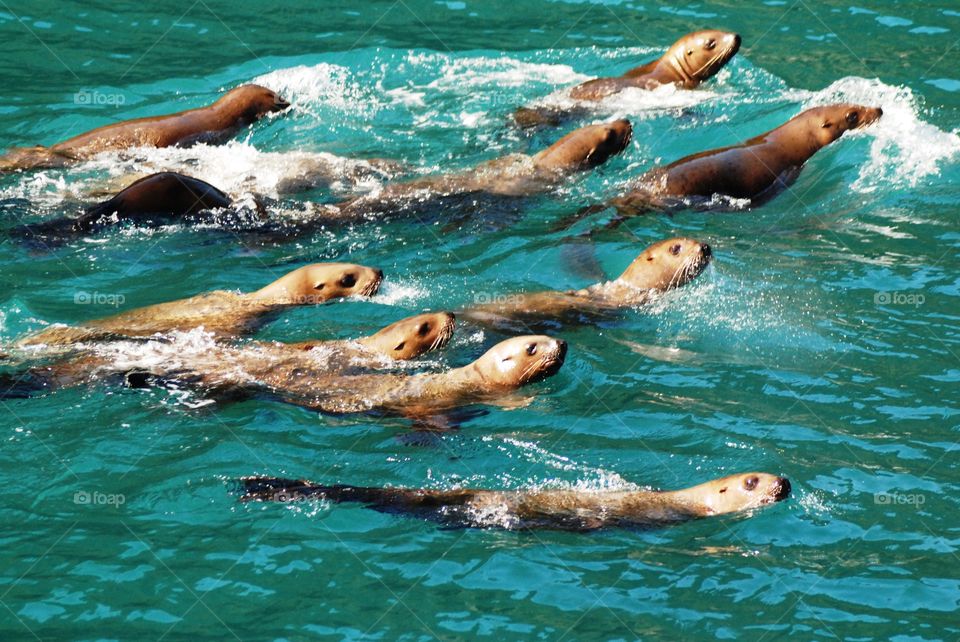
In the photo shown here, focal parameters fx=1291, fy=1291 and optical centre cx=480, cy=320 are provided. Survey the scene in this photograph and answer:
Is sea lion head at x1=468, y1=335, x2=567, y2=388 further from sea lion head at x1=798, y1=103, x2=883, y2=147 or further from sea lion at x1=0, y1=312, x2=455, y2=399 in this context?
sea lion head at x1=798, y1=103, x2=883, y2=147

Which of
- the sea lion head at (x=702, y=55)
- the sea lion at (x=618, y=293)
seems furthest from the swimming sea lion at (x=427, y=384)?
the sea lion head at (x=702, y=55)

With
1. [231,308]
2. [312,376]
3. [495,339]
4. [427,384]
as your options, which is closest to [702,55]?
[495,339]

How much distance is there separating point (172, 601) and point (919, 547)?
383 cm

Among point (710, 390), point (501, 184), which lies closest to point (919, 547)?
point (710, 390)

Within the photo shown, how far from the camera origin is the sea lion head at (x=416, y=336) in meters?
8.61

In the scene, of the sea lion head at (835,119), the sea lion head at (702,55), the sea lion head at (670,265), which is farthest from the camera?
the sea lion head at (702,55)

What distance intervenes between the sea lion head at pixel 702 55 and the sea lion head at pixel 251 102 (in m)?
4.08

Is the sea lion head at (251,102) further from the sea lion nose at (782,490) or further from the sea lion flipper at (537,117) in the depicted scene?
the sea lion nose at (782,490)

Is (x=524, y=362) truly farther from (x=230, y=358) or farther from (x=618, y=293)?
(x=230, y=358)

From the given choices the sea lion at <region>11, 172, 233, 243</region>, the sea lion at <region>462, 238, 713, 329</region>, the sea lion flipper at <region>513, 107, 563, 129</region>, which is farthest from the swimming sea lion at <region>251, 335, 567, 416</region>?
the sea lion flipper at <region>513, 107, 563, 129</region>

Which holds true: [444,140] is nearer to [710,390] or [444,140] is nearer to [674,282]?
[674,282]

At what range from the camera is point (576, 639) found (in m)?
6.04

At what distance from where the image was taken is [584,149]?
38.0 ft

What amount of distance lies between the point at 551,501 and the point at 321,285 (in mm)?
3216
